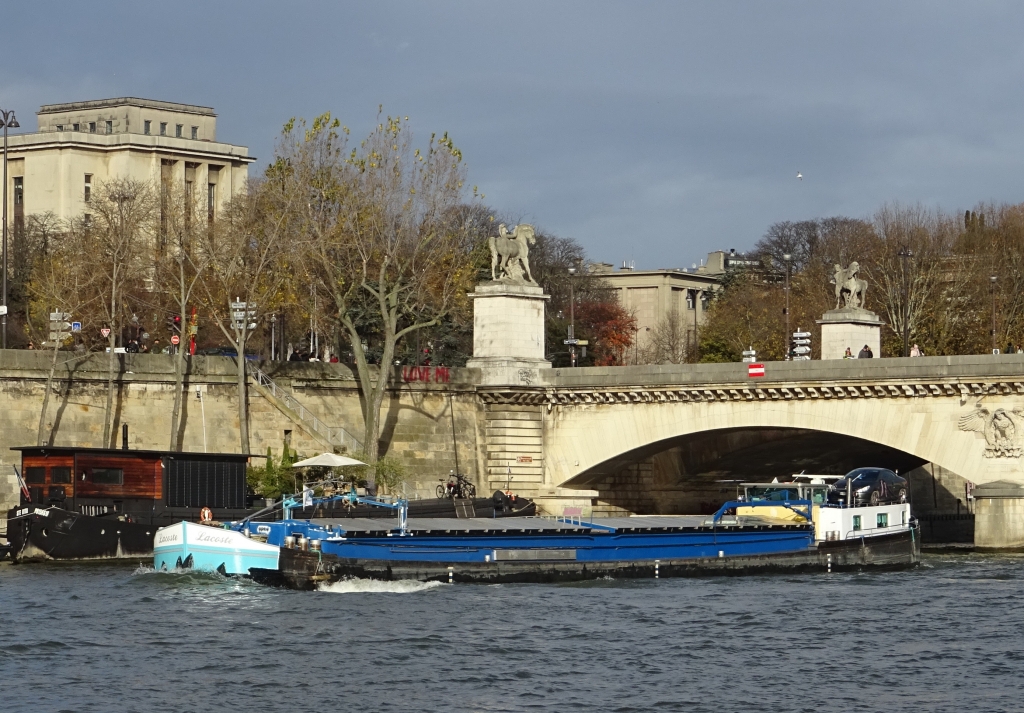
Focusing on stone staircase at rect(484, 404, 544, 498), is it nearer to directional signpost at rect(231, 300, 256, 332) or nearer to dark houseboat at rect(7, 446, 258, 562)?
directional signpost at rect(231, 300, 256, 332)

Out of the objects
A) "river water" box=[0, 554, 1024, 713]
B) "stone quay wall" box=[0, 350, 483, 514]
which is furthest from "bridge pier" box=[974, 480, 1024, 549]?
"stone quay wall" box=[0, 350, 483, 514]

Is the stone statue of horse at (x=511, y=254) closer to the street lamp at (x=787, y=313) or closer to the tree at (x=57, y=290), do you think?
the tree at (x=57, y=290)

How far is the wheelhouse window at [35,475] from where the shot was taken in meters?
59.8

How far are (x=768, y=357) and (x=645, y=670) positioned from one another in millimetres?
66210

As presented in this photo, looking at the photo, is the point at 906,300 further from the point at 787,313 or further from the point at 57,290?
the point at 57,290

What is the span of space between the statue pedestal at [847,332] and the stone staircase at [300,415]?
1684 centimetres

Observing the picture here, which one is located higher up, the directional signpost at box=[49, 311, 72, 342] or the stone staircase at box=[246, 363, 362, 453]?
the directional signpost at box=[49, 311, 72, 342]

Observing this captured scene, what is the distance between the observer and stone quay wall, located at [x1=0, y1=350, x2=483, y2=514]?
215 feet

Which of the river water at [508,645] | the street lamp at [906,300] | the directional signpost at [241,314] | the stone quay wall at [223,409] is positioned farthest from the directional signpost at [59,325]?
the street lamp at [906,300]

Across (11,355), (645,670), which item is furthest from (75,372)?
(645,670)

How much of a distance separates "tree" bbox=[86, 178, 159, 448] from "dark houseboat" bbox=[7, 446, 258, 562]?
5632 mm

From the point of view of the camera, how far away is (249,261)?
250 feet

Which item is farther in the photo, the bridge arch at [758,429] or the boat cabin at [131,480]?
the bridge arch at [758,429]

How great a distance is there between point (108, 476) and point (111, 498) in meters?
0.66
